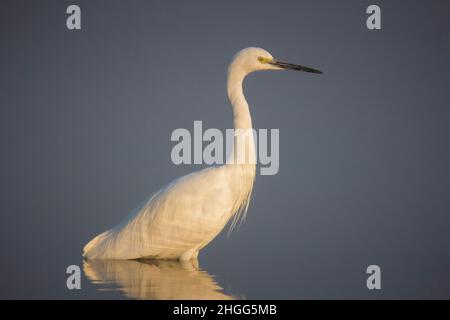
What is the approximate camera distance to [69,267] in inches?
396

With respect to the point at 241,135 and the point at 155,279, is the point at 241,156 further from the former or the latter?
the point at 155,279

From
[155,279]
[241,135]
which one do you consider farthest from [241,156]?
[155,279]

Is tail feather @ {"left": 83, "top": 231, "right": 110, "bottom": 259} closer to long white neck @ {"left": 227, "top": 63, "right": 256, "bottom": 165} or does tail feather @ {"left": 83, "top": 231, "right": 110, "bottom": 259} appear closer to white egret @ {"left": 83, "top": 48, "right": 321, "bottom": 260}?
white egret @ {"left": 83, "top": 48, "right": 321, "bottom": 260}

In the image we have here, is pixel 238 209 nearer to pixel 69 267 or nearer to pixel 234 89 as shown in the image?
pixel 234 89

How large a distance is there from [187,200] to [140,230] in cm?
73

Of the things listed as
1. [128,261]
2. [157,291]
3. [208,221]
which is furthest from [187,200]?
[157,291]

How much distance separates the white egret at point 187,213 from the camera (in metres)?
10.1

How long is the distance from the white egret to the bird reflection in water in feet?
0.55

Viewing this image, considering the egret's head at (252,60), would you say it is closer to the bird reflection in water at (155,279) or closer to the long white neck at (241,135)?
the long white neck at (241,135)

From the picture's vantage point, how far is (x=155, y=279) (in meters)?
9.19

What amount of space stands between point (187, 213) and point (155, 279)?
49.5 inches

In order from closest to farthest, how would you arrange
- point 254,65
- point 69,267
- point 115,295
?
point 115,295
point 69,267
point 254,65

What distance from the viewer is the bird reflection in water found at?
8461 millimetres

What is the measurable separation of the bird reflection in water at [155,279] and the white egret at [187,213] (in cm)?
17
